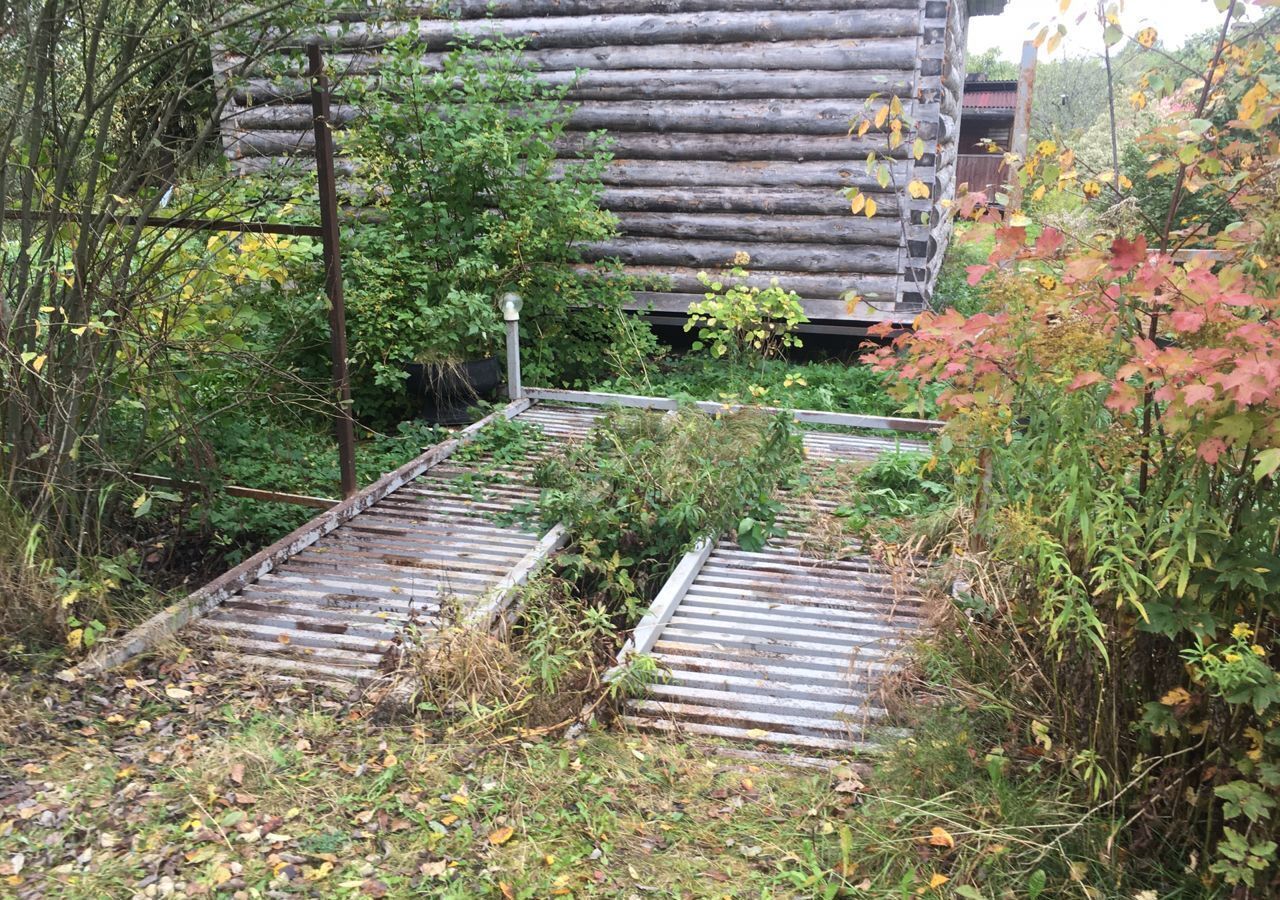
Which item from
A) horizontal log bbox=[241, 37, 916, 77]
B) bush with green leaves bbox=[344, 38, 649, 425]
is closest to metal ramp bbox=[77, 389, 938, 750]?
bush with green leaves bbox=[344, 38, 649, 425]

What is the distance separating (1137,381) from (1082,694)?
37.5 inches

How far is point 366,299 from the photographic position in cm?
699

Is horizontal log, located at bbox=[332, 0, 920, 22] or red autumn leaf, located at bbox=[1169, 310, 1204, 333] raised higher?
horizontal log, located at bbox=[332, 0, 920, 22]

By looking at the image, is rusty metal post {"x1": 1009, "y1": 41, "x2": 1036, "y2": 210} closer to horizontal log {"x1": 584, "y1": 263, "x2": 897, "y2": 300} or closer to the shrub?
horizontal log {"x1": 584, "y1": 263, "x2": 897, "y2": 300}

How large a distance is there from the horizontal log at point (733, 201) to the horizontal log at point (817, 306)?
0.77m

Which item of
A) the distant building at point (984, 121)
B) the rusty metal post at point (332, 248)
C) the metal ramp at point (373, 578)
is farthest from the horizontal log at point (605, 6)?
the distant building at point (984, 121)

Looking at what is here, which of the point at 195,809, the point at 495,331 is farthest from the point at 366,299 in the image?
the point at 195,809

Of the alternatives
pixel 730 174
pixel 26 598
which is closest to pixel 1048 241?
pixel 26 598

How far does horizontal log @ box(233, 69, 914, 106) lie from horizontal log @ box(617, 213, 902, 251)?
104cm

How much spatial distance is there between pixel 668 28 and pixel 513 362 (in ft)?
11.8

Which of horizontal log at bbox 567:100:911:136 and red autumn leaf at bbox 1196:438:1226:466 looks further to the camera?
horizontal log at bbox 567:100:911:136

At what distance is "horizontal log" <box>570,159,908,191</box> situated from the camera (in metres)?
8.84

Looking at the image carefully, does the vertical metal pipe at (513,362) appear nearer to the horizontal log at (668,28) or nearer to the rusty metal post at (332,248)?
the rusty metal post at (332,248)

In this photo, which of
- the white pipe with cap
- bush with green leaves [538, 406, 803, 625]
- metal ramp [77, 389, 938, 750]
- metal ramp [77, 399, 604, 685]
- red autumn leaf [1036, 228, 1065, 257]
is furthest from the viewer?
the white pipe with cap
